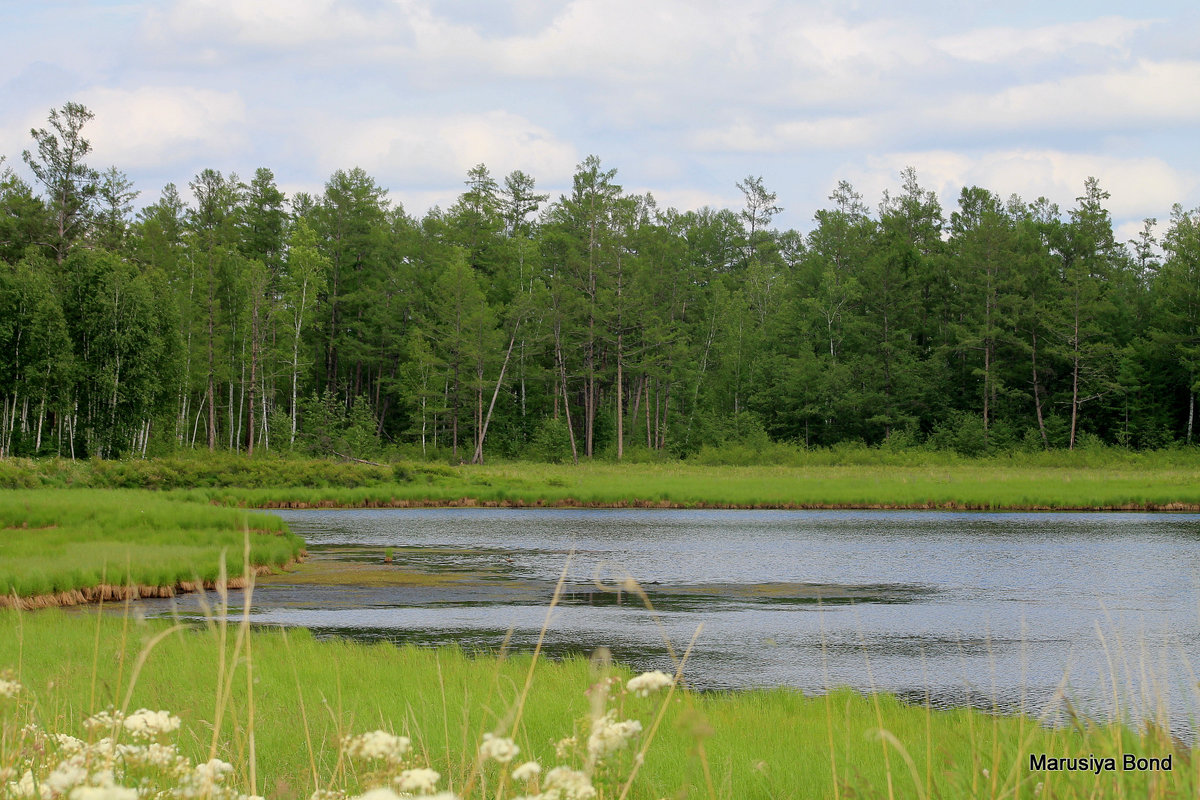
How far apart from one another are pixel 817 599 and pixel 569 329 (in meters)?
50.3

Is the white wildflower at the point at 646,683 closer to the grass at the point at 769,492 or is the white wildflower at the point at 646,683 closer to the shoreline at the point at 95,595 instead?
the shoreline at the point at 95,595

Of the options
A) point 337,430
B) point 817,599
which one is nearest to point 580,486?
point 337,430

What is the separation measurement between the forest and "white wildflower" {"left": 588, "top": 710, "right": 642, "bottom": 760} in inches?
2154

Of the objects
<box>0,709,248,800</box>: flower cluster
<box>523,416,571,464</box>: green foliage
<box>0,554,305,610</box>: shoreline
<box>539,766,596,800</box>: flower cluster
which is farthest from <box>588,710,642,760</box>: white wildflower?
<box>523,416,571,464</box>: green foliage

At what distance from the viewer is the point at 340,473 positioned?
46969mm

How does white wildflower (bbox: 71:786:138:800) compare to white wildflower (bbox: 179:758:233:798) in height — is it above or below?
above

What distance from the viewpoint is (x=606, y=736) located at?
3123 millimetres

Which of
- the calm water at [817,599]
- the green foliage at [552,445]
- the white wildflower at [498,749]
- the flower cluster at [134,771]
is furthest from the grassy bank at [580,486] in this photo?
the white wildflower at [498,749]

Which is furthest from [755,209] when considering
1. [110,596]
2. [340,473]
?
[110,596]

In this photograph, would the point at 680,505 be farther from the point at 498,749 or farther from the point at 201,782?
the point at 498,749

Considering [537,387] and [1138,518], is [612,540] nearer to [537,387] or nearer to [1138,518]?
[1138,518]

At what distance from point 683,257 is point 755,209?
16.3 metres

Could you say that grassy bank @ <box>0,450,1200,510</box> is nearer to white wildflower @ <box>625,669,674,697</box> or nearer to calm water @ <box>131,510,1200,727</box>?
calm water @ <box>131,510,1200,727</box>

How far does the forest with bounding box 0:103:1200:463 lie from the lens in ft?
194
